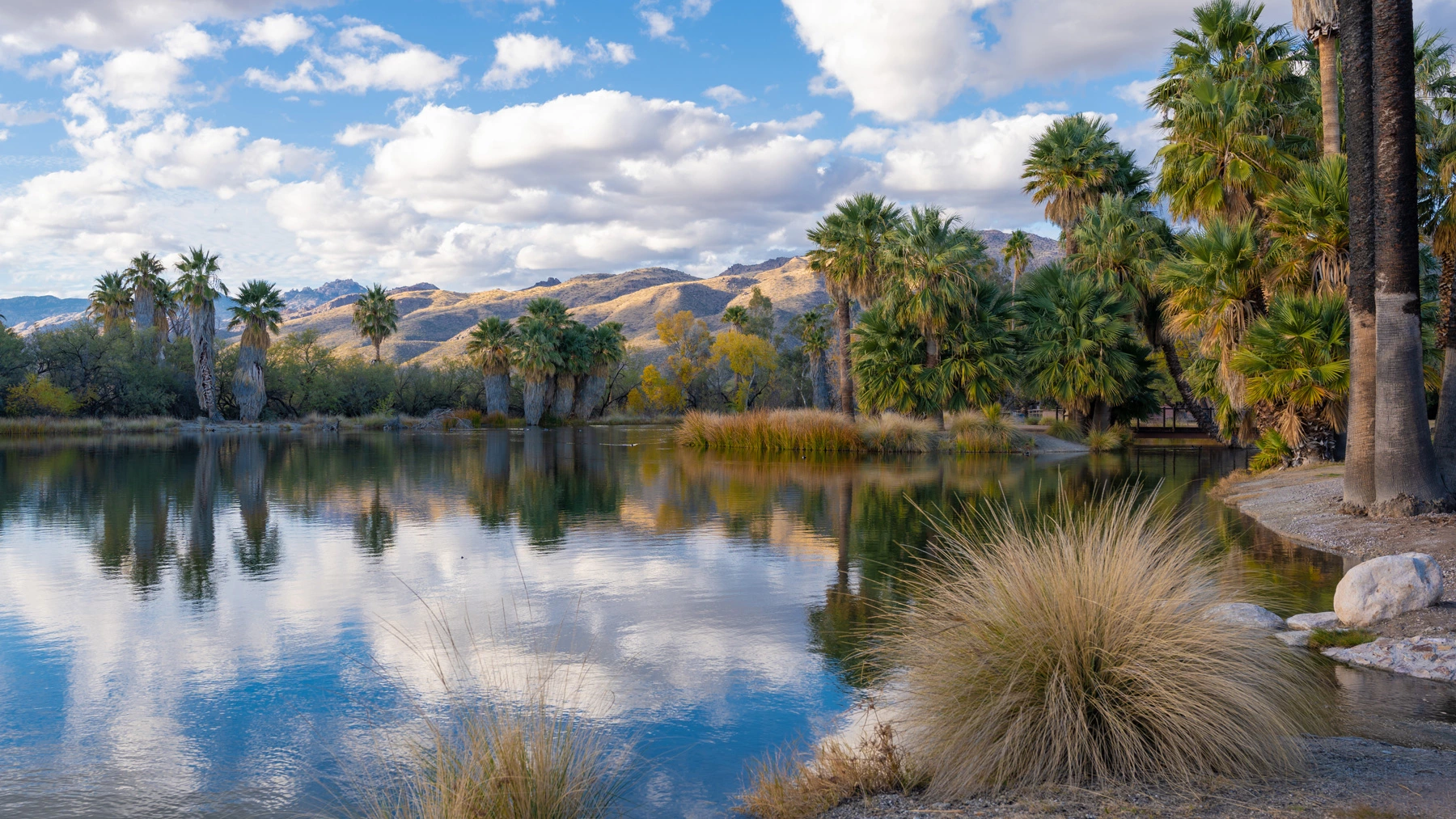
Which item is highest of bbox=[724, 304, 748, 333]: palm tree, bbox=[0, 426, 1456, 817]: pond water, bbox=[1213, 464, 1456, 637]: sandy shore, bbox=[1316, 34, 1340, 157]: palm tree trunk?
bbox=[724, 304, 748, 333]: palm tree

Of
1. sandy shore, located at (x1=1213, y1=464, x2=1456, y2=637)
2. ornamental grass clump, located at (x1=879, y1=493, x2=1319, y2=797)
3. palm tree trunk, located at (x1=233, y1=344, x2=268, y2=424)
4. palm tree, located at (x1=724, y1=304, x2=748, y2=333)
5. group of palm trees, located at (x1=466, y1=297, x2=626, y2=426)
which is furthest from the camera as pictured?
palm tree, located at (x1=724, y1=304, x2=748, y2=333)

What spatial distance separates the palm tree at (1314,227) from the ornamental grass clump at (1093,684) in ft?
44.2

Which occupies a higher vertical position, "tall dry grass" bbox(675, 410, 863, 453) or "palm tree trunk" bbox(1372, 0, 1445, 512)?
"palm tree trunk" bbox(1372, 0, 1445, 512)

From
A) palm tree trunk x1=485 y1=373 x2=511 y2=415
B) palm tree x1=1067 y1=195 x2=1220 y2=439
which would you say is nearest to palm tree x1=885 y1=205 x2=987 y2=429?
palm tree x1=1067 y1=195 x2=1220 y2=439

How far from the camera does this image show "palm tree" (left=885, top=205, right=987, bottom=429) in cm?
3819

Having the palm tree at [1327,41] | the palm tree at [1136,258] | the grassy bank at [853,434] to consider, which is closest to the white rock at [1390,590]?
the palm tree at [1327,41]

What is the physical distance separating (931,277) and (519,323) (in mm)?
39480

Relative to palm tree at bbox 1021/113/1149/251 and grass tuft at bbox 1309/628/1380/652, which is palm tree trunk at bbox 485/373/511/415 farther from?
grass tuft at bbox 1309/628/1380/652

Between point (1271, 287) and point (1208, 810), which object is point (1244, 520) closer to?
point (1271, 287)

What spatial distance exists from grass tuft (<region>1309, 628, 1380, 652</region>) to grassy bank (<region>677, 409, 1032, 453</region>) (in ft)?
88.6

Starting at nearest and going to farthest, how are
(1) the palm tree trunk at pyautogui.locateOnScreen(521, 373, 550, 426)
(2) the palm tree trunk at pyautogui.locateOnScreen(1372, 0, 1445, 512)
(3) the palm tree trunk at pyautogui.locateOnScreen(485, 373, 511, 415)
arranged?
(2) the palm tree trunk at pyautogui.locateOnScreen(1372, 0, 1445, 512), (1) the palm tree trunk at pyautogui.locateOnScreen(521, 373, 550, 426), (3) the palm tree trunk at pyautogui.locateOnScreen(485, 373, 511, 415)

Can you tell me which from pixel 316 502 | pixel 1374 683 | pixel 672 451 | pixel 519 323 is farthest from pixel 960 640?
pixel 519 323

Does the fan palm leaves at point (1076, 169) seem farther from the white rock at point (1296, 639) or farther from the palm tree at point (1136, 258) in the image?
the white rock at point (1296, 639)

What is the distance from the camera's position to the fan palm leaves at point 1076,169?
39.1 m
